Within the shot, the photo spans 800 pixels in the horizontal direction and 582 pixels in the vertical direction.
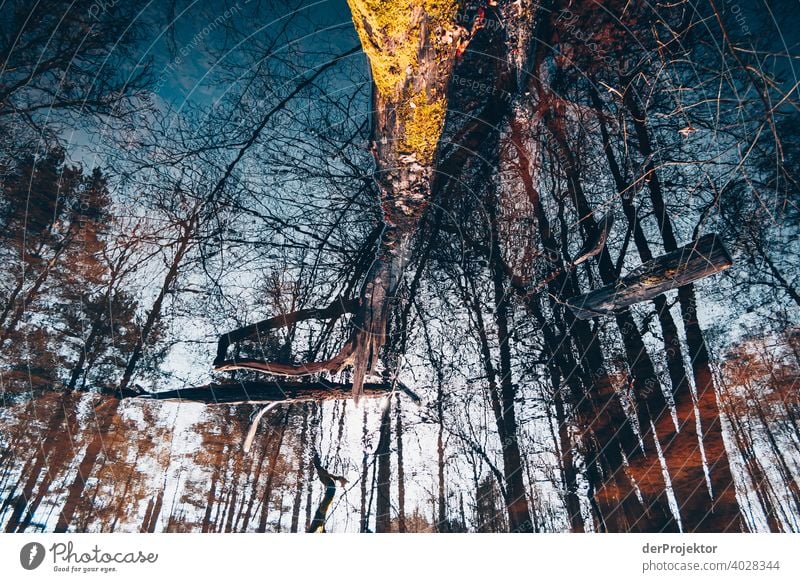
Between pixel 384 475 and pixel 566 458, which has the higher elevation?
pixel 566 458

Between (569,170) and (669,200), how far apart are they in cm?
93

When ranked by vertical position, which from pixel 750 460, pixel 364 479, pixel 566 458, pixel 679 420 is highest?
pixel 679 420

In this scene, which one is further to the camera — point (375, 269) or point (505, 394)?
point (505, 394)

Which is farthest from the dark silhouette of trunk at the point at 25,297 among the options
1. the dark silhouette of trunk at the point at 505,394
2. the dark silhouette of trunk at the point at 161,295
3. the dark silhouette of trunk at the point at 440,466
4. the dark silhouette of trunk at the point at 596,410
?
the dark silhouette of trunk at the point at 596,410

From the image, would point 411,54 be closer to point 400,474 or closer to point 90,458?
point 400,474

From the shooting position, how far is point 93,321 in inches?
126
